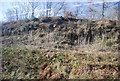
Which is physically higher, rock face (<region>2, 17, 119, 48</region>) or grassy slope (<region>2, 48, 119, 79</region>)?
rock face (<region>2, 17, 119, 48</region>)

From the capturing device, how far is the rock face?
7629 millimetres

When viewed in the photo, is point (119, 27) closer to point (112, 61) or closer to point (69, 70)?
point (112, 61)

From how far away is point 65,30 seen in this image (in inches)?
351

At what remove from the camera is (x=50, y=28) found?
9.28 meters

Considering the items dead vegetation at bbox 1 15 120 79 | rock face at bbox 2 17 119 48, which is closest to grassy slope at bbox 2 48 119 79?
dead vegetation at bbox 1 15 120 79

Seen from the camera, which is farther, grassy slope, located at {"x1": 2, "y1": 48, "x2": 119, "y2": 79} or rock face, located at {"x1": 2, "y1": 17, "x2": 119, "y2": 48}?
rock face, located at {"x1": 2, "y1": 17, "x2": 119, "y2": 48}

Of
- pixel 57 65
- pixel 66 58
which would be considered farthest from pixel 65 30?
pixel 57 65

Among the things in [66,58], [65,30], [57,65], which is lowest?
[57,65]

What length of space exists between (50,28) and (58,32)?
1.14m

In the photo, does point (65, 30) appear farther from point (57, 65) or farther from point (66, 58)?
point (57, 65)

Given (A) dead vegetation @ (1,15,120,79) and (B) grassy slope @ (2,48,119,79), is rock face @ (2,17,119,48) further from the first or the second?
(B) grassy slope @ (2,48,119,79)

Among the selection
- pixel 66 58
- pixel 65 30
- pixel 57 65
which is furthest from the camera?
pixel 65 30

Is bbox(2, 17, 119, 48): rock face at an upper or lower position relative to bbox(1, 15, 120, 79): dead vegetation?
upper

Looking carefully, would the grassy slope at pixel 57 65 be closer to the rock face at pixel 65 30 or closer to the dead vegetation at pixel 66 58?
the dead vegetation at pixel 66 58
